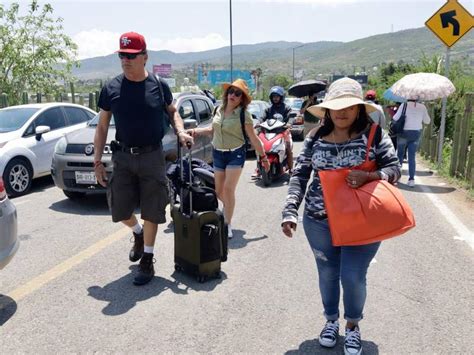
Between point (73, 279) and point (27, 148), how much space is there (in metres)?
4.82

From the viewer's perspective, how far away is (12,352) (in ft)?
11.1

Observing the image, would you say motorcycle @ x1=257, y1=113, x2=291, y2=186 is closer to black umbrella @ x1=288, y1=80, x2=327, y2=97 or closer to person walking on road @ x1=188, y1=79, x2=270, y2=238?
black umbrella @ x1=288, y1=80, x2=327, y2=97

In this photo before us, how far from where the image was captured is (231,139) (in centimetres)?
567

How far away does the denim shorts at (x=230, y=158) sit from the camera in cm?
567

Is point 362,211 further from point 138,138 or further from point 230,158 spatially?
point 230,158

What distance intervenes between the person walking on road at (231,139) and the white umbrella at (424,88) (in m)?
4.46

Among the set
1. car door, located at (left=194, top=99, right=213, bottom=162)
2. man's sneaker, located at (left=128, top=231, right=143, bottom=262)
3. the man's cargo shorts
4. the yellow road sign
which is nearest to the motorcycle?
car door, located at (left=194, top=99, right=213, bottom=162)

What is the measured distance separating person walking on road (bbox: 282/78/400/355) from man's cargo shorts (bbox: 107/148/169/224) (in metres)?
1.62

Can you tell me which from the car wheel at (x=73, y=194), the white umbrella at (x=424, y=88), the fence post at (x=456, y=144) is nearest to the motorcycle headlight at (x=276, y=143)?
the white umbrella at (x=424, y=88)

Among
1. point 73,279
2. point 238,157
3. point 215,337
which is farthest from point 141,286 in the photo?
point 238,157

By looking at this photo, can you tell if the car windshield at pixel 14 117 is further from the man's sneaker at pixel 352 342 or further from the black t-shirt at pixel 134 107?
the man's sneaker at pixel 352 342

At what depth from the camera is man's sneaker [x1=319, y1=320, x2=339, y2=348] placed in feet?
11.2

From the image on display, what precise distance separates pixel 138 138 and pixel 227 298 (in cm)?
160

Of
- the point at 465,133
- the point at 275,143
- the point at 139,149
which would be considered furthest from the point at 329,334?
the point at 465,133
